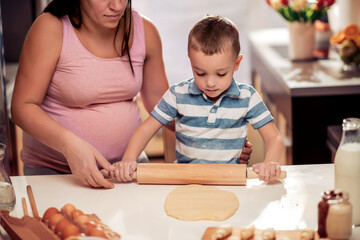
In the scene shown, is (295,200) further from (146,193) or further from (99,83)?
(99,83)

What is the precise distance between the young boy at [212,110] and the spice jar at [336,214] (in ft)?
1.48

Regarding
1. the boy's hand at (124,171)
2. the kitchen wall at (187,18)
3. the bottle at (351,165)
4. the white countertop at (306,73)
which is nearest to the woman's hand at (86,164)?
the boy's hand at (124,171)

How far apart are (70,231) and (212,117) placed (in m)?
0.62

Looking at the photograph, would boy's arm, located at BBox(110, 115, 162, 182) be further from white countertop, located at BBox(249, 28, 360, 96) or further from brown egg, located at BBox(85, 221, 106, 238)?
white countertop, located at BBox(249, 28, 360, 96)

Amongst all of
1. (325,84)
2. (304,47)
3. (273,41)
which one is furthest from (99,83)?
(273,41)

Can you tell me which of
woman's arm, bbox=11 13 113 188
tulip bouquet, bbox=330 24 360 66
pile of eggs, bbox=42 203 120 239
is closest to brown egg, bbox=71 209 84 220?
pile of eggs, bbox=42 203 120 239

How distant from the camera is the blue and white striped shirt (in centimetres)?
167

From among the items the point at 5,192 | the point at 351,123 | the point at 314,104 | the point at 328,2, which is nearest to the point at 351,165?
the point at 351,123

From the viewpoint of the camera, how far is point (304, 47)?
119 inches

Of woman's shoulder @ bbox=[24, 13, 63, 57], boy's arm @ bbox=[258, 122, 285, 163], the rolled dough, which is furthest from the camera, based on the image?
woman's shoulder @ bbox=[24, 13, 63, 57]

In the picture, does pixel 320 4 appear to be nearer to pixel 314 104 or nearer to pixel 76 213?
pixel 314 104

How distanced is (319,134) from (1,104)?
139 centimetres

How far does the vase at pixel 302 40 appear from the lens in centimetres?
300

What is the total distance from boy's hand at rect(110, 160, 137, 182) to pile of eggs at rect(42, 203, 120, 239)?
23cm
